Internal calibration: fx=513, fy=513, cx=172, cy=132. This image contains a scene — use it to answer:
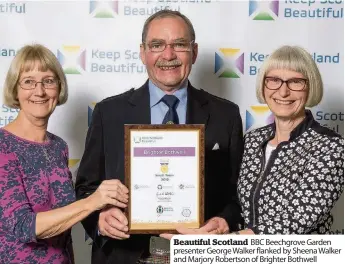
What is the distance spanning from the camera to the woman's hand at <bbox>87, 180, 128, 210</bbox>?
1.23m

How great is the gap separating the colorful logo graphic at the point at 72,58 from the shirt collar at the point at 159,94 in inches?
14.0

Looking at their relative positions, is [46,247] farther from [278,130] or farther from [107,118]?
[278,130]

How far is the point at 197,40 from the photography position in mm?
1702

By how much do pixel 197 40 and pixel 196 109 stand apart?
1.18 ft

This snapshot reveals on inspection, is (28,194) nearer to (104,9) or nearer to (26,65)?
(26,65)

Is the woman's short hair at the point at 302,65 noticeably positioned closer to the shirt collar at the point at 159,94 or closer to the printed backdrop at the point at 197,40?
the shirt collar at the point at 159,94

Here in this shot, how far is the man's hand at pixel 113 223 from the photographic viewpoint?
1263 millimetres

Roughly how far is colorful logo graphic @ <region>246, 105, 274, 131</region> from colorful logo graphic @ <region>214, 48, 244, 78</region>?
0.41 feet

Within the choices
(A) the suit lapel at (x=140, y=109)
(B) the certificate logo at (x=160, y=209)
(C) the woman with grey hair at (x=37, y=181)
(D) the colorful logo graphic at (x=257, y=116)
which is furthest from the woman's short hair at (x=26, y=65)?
(D) the colorful logo graphic at (x=257, y=116)

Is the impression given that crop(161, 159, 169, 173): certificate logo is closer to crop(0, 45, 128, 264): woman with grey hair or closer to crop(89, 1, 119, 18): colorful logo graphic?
crop(0, 45, 128, 264): woman with grey hair

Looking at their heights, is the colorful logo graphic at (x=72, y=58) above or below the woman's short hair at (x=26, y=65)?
above

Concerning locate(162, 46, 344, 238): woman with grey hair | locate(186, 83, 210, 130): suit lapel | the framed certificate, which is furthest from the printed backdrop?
the framed certificate

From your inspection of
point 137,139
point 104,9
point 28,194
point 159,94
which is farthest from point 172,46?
point 28,194

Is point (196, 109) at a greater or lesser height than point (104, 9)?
lesser
